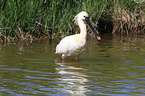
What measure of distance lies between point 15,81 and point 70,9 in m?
7.85

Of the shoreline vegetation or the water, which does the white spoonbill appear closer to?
the water

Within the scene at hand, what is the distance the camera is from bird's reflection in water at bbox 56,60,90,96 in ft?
20.8

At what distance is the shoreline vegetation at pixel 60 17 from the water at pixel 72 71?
2.84 ft

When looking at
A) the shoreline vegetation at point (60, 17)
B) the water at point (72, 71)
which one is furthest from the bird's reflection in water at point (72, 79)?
the shoreline vegetation at point (60, 17)

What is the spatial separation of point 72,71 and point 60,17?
6022 millimetres

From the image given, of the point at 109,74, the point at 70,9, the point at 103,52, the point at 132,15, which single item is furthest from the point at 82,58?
the point at 132,15

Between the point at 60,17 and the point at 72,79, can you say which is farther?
the point at 60,17

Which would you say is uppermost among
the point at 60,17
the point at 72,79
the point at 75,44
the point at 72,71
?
the point at 60,17

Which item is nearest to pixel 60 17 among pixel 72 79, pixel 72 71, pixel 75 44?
pixel 75 44

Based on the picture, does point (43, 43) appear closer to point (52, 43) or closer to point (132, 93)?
point (52, 43)

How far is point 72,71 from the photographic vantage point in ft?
26.8

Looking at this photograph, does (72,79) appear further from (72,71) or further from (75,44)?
(75,44)

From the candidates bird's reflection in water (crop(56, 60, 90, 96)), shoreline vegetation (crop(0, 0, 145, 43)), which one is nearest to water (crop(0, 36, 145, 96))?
bird's reflection in water (crop(56, 60, 90, 96))

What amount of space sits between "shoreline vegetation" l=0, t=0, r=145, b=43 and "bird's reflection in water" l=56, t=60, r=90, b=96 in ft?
13.1
